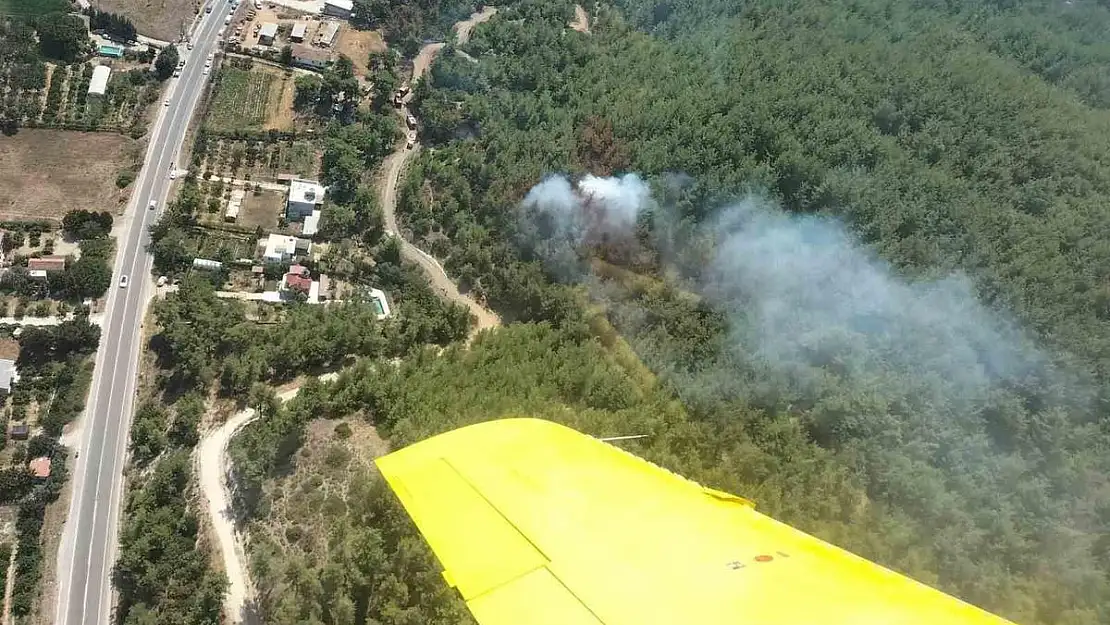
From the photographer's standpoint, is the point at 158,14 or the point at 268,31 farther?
the point at 158,14

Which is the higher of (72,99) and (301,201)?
(72,99)

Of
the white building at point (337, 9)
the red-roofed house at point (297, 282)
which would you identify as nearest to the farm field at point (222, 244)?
the red-roofed house at point (297, 282)

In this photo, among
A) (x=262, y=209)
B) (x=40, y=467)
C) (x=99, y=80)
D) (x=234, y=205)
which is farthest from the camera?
(x=99, y=80)

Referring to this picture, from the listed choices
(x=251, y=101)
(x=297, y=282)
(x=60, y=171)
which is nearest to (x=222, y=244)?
(x=297, y=282)

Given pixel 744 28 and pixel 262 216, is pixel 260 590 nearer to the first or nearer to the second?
pixel 262 216

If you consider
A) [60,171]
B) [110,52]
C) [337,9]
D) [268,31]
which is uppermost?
[337,9]

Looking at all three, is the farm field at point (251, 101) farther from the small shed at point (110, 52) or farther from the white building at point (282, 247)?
the white building at point (282, 247)

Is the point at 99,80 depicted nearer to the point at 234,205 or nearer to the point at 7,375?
the point at 234,205

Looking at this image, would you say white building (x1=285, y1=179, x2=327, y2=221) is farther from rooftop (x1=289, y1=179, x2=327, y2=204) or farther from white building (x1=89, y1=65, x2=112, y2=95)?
white building (x1=89, y1=65, x2=112, y2=95)
